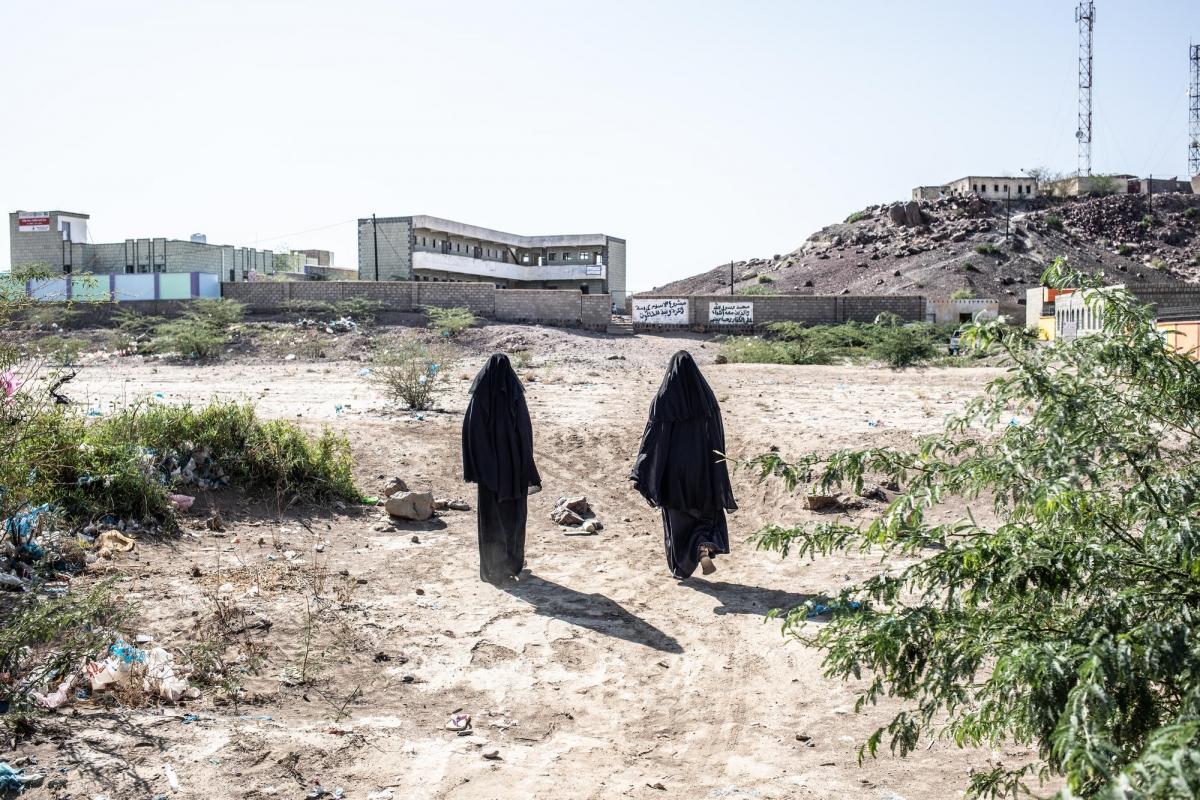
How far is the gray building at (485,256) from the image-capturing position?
37625mm

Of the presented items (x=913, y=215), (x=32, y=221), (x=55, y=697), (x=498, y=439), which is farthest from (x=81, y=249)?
(x=913, y=215)

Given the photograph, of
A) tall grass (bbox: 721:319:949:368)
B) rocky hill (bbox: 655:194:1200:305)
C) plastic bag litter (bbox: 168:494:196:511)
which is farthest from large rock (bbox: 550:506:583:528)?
rocky hill (bbox: 655:194:1200:305)

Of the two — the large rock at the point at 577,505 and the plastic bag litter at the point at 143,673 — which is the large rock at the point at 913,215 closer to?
the large rock at the point at 577,505

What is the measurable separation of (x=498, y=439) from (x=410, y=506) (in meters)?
1.81

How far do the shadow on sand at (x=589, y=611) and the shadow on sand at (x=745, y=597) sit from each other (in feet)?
1.73

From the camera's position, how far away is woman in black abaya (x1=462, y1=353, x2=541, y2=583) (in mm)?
5934

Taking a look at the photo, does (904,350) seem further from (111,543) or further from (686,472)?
(111,543)

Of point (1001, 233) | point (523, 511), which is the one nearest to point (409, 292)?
point (523, 511)

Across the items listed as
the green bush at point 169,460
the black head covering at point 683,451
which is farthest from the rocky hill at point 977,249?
the black head covering at point 683,451

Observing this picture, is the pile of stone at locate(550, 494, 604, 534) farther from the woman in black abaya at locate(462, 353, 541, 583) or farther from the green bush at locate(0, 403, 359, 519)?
the green bush at locate(0, 403, 359, 519)

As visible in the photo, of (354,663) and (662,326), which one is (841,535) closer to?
(354,663)

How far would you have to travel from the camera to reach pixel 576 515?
25.1ft

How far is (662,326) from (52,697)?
23.4m

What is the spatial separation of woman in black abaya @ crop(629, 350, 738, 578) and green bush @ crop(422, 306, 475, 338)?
1828 centimetres
